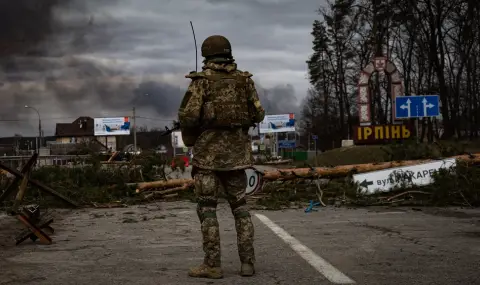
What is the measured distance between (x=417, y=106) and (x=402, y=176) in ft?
24.4

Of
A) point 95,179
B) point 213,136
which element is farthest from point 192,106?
point 95,179

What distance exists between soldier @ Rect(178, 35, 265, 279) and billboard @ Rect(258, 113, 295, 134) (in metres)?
83.4

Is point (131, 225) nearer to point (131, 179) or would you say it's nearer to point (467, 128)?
point (131, 179)

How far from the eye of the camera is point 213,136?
524 cm

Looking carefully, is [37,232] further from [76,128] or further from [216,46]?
[76,128]

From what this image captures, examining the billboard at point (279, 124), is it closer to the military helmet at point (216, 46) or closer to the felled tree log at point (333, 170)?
the felled tree log at point (333, 170)

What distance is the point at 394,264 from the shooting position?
557cm

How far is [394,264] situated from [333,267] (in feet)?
2.01

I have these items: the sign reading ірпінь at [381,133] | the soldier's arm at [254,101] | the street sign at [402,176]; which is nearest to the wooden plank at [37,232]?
the soldier's arm at [254,101]

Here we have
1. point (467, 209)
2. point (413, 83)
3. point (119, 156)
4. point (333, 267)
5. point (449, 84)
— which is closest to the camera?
point (333, 267)

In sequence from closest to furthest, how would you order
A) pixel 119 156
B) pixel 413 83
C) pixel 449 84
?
1. pixel 119 156
2. pixel 449 84
3. pixel 413 83

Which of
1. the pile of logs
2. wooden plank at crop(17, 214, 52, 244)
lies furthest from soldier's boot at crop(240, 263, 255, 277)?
the pile of logs

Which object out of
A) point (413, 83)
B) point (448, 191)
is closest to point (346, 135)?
point (413, 83)

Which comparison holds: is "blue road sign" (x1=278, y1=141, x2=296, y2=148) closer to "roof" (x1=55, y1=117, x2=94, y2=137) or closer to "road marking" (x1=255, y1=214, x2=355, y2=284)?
"roof" (x1=55, y1=117, x2=94, y2=137)
